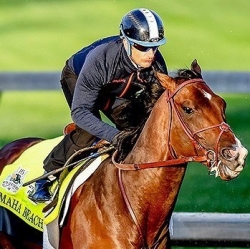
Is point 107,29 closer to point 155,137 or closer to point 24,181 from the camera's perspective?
point 24,181

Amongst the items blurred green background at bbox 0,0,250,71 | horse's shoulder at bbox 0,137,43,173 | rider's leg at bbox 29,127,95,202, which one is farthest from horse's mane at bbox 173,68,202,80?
blurred green background at bbox 0,0,250,71

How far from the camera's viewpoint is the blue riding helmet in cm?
620

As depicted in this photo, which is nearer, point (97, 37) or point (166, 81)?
point (166, 81)

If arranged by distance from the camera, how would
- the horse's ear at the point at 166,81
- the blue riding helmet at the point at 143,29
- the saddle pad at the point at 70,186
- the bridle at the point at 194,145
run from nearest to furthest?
the bridle at the point at 194,145 → the horse's ear at the point at 166,81 → the blue riding helmet at the point at 143,29 → the saddle pad at the point at 70,186

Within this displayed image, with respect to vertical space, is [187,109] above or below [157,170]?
above

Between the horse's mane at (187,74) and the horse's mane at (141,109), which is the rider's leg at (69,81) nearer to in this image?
the horse's mane at (141,109)

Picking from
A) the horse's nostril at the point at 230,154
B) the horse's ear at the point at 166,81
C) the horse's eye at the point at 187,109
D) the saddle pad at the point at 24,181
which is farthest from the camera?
the saddle pad at the point at 24,181

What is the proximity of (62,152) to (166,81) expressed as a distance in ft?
4.20

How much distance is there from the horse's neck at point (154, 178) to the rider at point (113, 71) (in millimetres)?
239

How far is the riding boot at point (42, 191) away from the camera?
→ 687cm

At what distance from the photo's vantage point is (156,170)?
6.05m

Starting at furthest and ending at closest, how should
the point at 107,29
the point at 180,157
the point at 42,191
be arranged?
the point at 107,29 < the point at 42,191 < the point at 180,157

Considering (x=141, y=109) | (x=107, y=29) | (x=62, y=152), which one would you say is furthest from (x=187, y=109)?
(x=107, y=29)

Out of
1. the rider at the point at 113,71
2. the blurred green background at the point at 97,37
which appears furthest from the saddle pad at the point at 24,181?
the blurred green background at the point at 97,37
